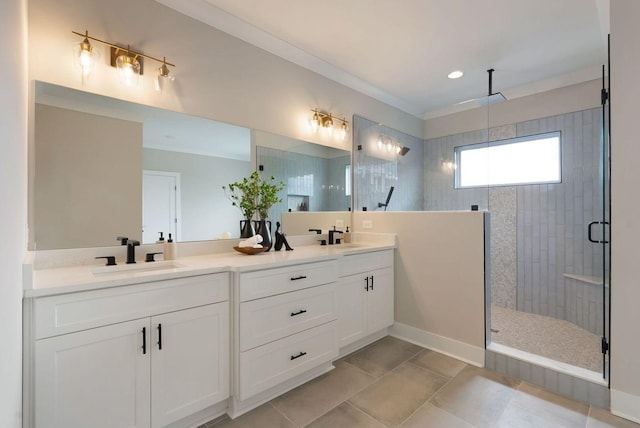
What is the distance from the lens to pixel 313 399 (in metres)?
1.88

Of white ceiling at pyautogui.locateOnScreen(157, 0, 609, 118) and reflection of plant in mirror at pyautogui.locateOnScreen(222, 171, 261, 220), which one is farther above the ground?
white ceiling at pyautogui.locateOnScreen(157, 0, 609, 118)

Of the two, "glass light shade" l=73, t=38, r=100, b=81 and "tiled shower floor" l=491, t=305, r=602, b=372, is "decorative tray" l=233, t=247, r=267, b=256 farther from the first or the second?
"tiled shower floor" l=491, t=305, r=602, b=372

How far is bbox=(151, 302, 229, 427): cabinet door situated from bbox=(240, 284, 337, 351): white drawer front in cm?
13

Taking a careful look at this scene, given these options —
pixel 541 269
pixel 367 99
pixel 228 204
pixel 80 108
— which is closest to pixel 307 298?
pixel 228 204

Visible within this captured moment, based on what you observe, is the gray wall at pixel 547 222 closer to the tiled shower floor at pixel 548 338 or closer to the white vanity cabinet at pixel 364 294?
the tiled shower floor at pixel 548 338

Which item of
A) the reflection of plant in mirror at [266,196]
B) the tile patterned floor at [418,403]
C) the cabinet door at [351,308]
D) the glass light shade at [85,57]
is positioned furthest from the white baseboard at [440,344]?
the glass light shade at [85,57]

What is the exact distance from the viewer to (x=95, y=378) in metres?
1.29

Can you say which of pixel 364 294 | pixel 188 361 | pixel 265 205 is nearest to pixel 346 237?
pixel 364 294

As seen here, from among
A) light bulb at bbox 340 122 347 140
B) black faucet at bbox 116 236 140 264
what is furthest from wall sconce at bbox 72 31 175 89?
light bulb at bbox 340 122 347 140

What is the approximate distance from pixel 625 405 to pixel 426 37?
2.91m

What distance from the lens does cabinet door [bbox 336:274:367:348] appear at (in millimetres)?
2373

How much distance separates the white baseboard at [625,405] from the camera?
167cm

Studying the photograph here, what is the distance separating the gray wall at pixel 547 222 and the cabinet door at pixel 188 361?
232 cm

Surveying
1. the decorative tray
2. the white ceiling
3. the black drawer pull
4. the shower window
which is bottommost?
the black drawer pull
